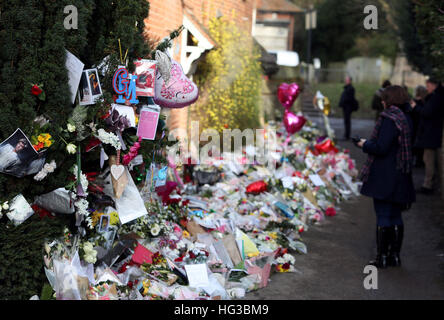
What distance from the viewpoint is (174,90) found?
199 inches

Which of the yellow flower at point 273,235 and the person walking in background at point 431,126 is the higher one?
the person walking in background at point 431,126

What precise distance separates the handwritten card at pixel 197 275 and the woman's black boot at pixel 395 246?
221 centimetres

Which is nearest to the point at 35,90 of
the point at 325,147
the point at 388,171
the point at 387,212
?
the point at 388,171

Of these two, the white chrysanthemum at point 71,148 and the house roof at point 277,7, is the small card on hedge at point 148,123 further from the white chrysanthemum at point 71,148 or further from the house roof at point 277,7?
the house roof at point 277,7

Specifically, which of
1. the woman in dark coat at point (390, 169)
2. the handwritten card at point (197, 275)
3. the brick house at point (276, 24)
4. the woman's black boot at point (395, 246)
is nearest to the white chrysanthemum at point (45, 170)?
the handwritten card at point (197, 275)

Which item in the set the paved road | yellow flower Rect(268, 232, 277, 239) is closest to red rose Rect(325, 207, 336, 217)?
the paved road

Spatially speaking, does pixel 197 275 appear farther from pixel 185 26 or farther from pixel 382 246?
pixel 185 26

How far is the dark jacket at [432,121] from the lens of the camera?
975 centimetres

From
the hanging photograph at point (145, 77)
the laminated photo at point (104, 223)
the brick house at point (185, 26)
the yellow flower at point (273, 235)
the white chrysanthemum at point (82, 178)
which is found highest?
the brick house at point (185, 26)

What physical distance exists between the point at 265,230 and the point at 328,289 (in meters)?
1.60

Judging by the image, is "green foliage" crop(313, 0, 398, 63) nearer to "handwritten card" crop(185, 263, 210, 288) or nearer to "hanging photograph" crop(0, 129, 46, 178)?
"handwritten card" crop(185, 263, 210, 288)

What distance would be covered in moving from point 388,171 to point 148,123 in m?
2.70
